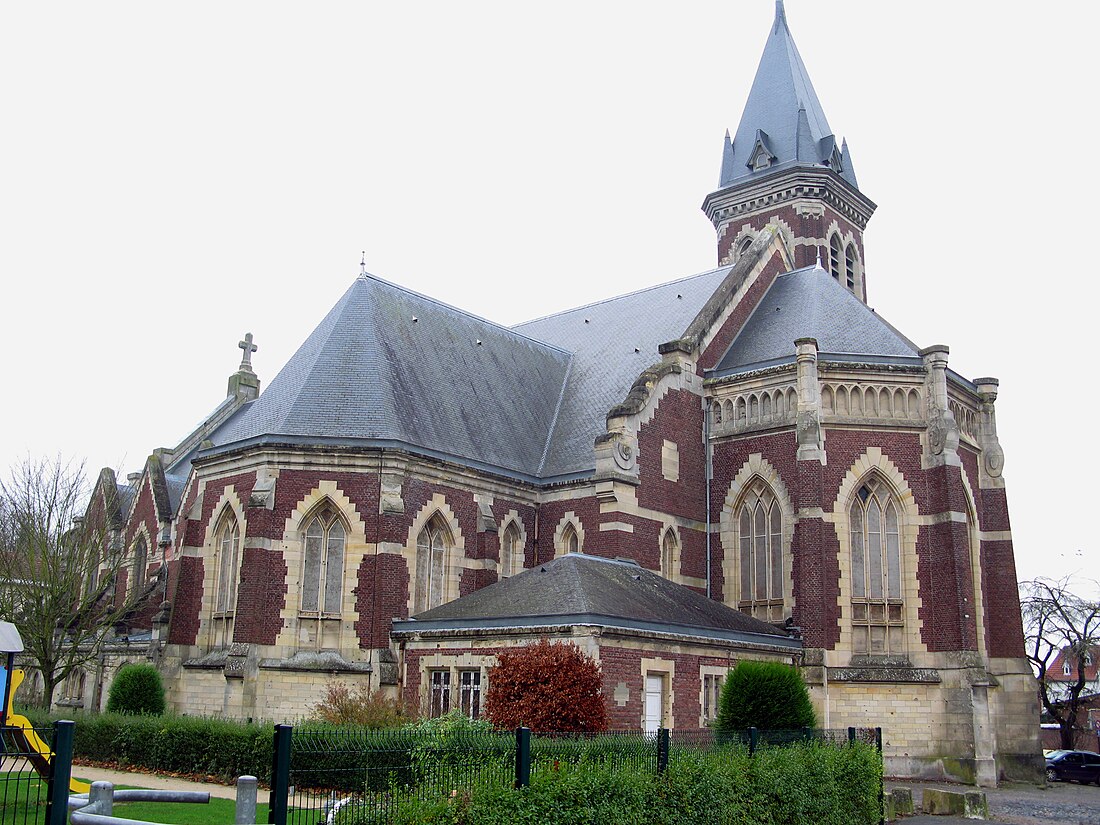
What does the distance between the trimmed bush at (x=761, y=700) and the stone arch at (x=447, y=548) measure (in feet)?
29.5

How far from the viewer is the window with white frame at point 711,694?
25.0m

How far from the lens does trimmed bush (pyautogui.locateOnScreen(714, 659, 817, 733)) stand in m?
22.2

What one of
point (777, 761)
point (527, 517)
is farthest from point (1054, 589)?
point (777, 761)

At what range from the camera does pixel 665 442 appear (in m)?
30.9

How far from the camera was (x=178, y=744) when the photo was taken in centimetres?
2164

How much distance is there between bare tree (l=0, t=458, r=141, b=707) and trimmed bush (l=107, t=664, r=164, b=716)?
5265 millimetres

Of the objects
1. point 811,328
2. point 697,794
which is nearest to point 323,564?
point 697,794

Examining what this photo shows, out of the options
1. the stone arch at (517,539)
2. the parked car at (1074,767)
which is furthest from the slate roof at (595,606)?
the parked car at (1074,767)

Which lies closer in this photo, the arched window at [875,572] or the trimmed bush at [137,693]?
the trimmed bush at [137,693]

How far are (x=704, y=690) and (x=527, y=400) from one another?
12.9m

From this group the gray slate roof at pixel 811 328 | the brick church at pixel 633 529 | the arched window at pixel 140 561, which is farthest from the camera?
the arched window at pixel 140 561

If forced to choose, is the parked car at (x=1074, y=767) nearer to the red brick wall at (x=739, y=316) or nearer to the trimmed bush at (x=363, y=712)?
the red brick wall at (x=739, y=316)

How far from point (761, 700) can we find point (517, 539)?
10.9m

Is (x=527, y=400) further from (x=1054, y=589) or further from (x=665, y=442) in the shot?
(x=1054, y=589)
